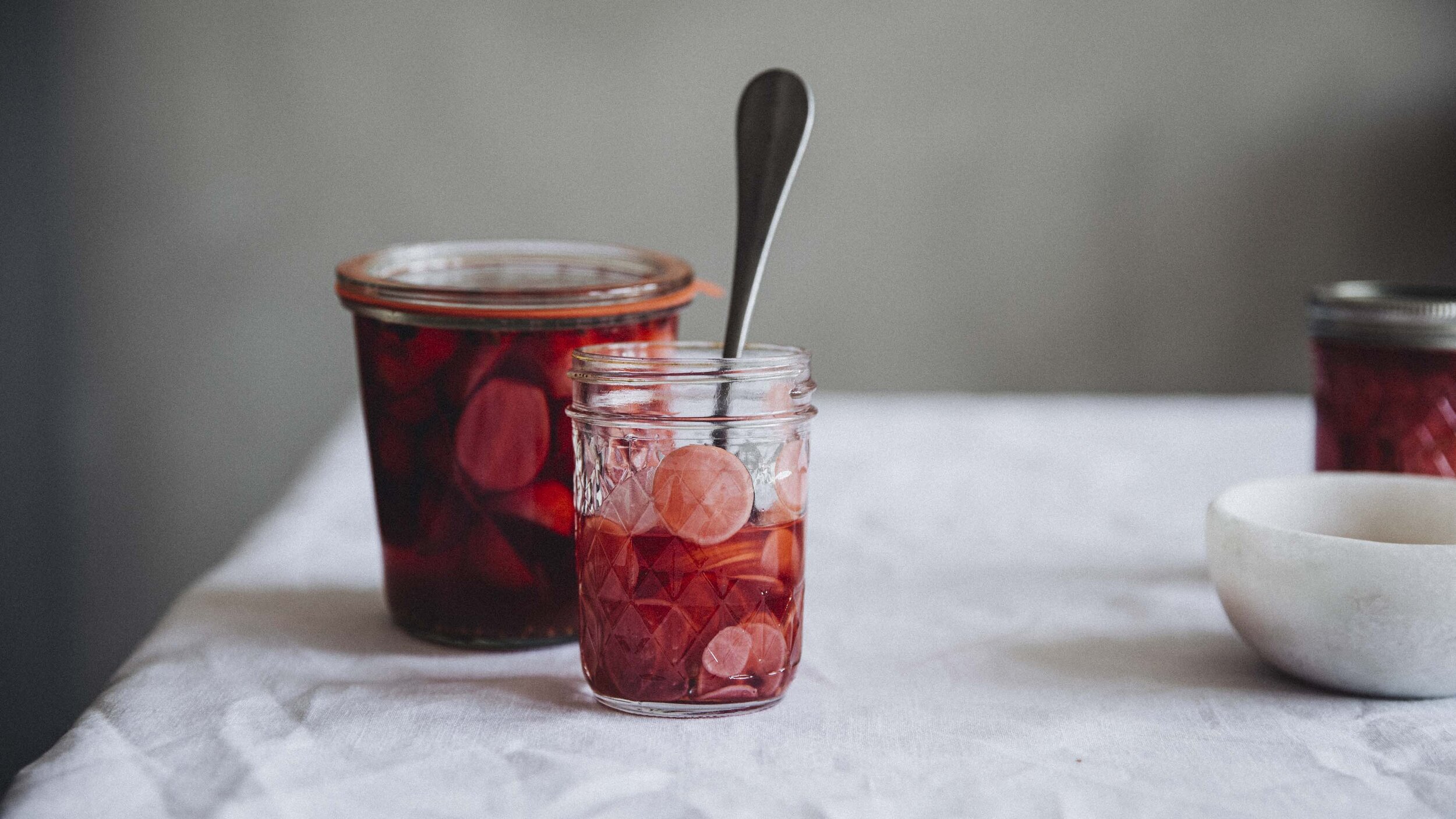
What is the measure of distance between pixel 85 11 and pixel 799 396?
1423 millimetres

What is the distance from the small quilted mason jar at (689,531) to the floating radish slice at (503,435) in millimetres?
55

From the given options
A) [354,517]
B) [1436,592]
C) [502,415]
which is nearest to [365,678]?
[502,415]

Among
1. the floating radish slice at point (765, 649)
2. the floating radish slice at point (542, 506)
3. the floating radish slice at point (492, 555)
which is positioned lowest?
the floating radish slice at point (765, 649)

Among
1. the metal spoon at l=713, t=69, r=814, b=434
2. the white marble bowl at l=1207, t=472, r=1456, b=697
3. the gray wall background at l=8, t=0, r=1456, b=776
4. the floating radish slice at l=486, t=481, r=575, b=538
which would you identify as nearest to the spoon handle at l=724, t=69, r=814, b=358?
the metal spoon at l=713, t=69, r=814, b=434

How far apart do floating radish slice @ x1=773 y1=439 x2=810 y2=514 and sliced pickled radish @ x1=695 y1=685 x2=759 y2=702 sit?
7 cm

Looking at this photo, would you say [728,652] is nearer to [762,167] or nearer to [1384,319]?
[762,167]

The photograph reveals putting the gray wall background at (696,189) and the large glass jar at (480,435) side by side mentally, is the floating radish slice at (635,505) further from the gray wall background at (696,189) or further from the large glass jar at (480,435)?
the gray wall background at (696,189)

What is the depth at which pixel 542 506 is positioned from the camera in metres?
0.52

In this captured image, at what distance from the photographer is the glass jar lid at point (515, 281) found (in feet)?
1.62

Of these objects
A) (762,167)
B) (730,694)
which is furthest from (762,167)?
(730,694)

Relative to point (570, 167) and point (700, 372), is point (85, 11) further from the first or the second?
point (700, 372)

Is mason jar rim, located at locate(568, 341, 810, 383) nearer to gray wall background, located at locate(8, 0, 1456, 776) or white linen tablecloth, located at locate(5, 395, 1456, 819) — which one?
white linen tablecloth, located at locate(5, 395, 1456, 819)

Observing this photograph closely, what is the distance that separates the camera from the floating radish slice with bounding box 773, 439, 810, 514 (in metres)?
0.45

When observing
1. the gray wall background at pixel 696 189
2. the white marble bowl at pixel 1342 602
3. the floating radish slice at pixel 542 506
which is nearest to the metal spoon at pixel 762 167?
the floating radish slice at pixel 542 506
